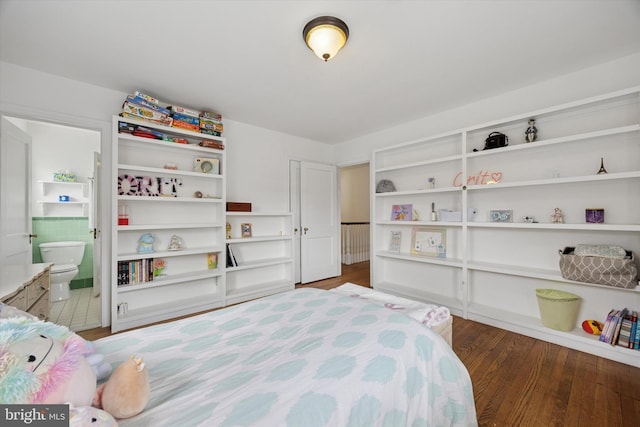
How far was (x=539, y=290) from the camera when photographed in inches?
97.0

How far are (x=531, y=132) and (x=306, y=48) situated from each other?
7.63 feet

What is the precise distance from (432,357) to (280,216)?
3202mm

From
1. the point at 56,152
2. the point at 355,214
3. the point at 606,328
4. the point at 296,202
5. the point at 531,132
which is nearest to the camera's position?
the point at 606,328

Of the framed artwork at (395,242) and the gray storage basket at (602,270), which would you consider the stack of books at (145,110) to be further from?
the gray storage basket at (602,270)

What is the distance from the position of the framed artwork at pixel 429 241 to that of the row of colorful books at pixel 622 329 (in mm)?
1467

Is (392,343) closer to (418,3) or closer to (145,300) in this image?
(418,3)

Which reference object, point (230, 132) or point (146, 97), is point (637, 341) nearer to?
point (230, 132)

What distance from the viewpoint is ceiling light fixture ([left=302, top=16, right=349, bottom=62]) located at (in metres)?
1.71

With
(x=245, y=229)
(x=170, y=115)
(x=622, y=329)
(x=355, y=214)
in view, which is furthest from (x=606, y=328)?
(x=355, y=214)

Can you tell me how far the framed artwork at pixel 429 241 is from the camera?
332cm

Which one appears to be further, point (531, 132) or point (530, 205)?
point (530, 205)

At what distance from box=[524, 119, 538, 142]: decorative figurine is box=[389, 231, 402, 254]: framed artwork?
187 centimetres

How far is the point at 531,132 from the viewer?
8.32 feet

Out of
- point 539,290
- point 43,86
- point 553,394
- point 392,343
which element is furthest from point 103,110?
point 539,290
